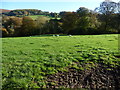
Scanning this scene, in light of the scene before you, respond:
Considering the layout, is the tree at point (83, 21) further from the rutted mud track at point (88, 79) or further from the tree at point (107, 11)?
the rutted mud track at point (88, 79)

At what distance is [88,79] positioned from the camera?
8039 mm

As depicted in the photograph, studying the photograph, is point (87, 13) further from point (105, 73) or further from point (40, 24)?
point (105, 73)

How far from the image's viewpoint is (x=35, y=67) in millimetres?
9016

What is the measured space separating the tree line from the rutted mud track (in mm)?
42025

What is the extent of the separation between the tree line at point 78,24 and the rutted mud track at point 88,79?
42025 millimetres

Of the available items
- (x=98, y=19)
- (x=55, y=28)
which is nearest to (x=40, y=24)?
(x=55, y=28)

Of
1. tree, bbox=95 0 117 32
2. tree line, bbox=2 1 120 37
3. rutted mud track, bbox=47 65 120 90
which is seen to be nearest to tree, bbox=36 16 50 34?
tree line, bbox=2 1 120 37

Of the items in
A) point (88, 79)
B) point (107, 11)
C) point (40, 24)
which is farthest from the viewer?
point (40, 24)

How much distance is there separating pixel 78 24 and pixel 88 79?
48119 mm

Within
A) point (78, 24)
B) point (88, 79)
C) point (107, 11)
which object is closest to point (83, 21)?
point (78, 24)

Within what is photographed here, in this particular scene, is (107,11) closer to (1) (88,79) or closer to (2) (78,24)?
(2) (78,24)

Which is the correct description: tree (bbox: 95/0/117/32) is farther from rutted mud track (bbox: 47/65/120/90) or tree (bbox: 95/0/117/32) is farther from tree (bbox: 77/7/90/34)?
rutted mud track (bbox: 47/65/120/90)

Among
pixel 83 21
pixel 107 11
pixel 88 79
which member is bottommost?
pixel 88 79

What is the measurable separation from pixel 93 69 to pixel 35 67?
4.08 metres
